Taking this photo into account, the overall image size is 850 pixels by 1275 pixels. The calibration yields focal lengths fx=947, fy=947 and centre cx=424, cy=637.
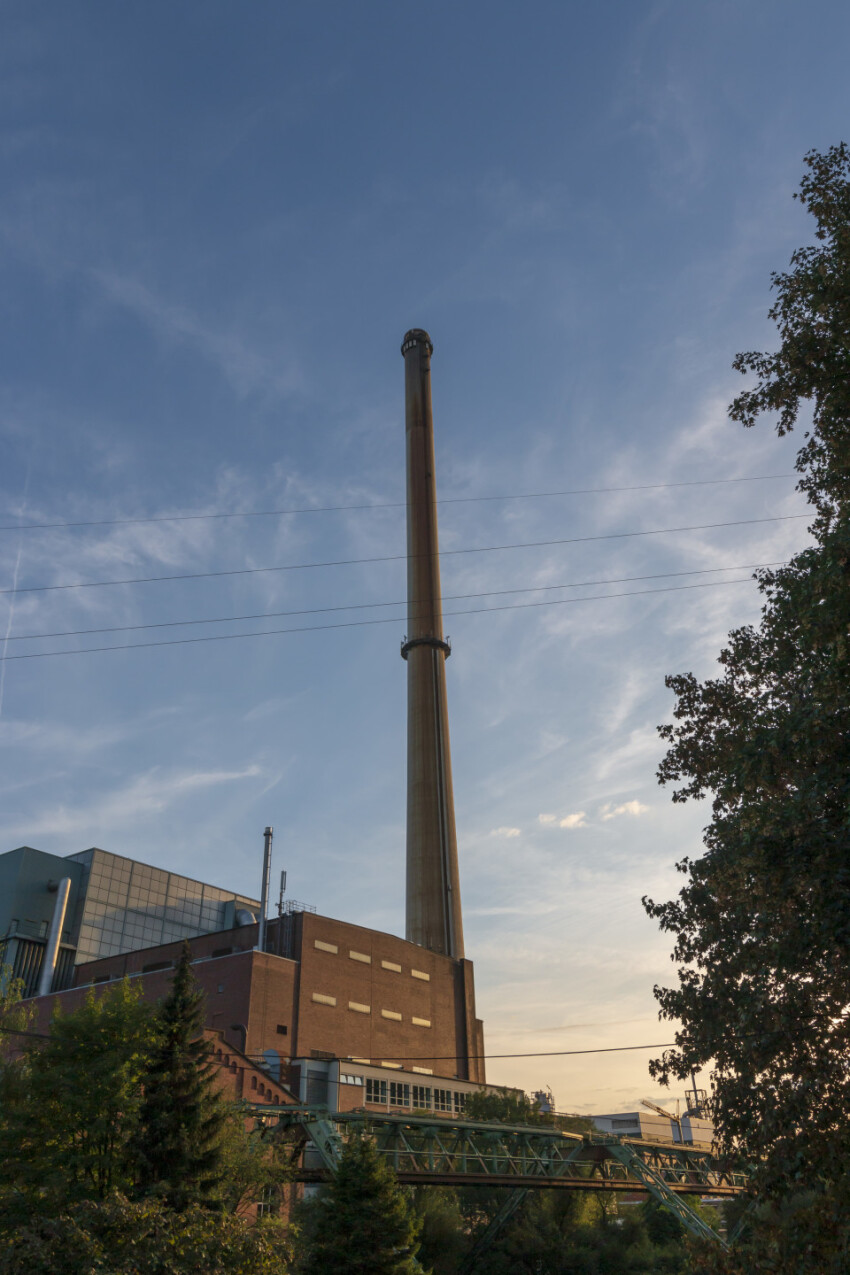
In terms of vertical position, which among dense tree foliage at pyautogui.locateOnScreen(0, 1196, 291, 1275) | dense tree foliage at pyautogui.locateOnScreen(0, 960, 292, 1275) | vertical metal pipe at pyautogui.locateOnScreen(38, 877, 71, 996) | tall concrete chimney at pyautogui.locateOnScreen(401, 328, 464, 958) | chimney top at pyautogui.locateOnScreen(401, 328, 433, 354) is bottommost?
dense tree foliage at pyautogui.locateOnScreen(0, 1196, 291, 1275)

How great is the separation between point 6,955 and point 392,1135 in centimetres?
3979

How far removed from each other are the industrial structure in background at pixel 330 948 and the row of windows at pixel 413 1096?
0.10 metres

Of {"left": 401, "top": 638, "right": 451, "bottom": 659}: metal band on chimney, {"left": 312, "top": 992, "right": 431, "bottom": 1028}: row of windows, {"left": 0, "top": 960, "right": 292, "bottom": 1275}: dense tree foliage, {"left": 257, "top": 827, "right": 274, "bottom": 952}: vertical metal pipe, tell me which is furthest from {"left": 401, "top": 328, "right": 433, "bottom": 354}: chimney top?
{"left": 0, "top": 960, "right": 292, "bottom": 1275}: dense tree foliage

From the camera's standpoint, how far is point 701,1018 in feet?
57.6

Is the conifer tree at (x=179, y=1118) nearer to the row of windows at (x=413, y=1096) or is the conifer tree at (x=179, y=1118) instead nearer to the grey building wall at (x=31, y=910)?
the row of windows at (x=413, y=1096)

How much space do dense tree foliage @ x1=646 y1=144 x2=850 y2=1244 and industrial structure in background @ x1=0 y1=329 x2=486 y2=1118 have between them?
129ft

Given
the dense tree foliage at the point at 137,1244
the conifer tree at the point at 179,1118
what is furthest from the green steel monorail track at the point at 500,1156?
the dense tree foliage at the point at 137,1244

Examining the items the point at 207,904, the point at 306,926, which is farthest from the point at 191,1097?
the point at 207,904

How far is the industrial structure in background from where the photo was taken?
176 feet

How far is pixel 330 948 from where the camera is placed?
5891cm

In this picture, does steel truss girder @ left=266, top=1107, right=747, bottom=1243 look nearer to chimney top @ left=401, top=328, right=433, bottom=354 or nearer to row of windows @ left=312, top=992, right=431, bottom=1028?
row of windows @ left=312, top=992, right=431, bottom=1028

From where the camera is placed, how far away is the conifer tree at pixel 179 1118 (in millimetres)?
24359

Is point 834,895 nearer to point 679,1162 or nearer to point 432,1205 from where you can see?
point 432,1205

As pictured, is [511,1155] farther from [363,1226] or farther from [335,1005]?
[335,1005]
